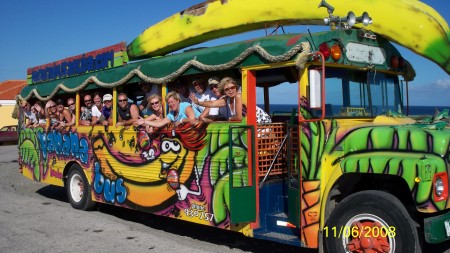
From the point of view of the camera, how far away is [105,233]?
7223mm

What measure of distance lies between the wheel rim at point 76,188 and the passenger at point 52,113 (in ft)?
3.77

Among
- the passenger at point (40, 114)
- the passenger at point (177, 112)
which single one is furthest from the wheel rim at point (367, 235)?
the passenger at point (40, 114)

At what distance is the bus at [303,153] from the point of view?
Answer: 14.7 ft

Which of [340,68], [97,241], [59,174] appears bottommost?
[97,241]

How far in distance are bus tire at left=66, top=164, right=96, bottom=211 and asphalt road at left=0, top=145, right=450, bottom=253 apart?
135mm

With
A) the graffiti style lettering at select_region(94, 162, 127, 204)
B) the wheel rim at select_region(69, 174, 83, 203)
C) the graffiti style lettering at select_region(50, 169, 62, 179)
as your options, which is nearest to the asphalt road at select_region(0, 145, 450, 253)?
the wheel rim at select_region(69, 174, 83, 203)

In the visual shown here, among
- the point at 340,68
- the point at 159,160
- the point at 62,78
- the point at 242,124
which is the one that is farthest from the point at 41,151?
the point at 340,68

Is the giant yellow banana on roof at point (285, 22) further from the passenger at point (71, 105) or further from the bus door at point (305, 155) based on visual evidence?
the passenger at point (71, 105)

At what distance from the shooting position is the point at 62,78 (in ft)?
31.9

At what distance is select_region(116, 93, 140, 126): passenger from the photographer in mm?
7637

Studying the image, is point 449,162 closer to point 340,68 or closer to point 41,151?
point 340,68

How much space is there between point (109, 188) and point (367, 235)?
15.7ft

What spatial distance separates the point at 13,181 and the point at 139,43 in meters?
7.25
